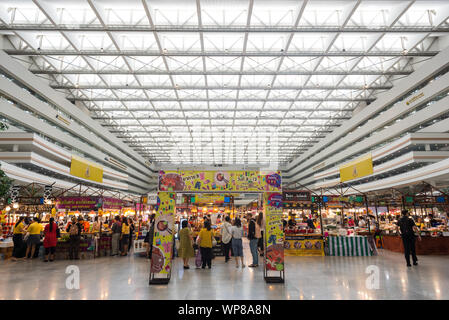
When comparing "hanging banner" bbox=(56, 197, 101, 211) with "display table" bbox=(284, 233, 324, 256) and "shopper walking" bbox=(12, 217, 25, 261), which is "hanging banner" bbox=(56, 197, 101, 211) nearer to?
"shopper walking" bbox=(12, 217, 25, 261)

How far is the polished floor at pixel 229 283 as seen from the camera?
5.97 metres

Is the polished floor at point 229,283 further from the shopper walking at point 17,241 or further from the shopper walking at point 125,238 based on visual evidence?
the shopper walking at point 125,238

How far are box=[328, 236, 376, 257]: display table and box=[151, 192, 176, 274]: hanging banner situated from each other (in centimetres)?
877

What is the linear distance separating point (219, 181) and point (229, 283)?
2.79 m

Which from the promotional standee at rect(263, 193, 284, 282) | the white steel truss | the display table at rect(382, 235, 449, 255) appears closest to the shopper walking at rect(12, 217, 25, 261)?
the white steel truss

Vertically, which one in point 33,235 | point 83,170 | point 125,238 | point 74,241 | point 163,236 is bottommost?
point 125,238

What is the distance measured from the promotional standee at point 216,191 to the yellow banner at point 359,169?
18229 millimetres

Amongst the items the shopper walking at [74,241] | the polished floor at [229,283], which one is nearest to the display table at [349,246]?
the polished floor at [229,283]

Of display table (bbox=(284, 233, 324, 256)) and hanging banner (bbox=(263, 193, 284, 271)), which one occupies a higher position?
hanging banner (bbox=(263, 193, 284, 271))

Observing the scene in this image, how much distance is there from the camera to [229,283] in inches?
279

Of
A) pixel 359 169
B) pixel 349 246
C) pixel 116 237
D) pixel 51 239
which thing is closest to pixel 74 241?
pixel 51 239

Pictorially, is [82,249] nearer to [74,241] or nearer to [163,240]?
[74,241]

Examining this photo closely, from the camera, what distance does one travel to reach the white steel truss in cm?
1388
